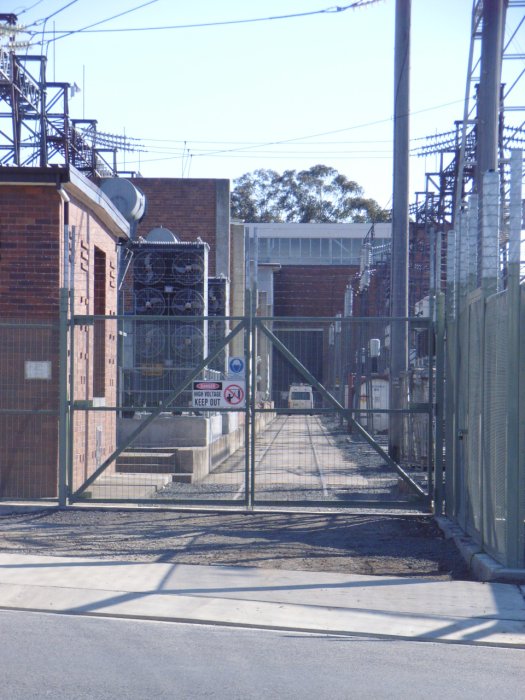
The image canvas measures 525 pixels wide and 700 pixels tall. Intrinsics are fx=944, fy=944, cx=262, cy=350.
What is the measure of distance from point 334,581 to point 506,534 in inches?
62.6

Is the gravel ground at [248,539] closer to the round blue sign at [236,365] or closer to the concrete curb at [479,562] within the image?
the concrete curb at [479,562]

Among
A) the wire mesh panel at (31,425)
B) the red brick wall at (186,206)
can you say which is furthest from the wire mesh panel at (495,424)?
the red brick wall at (186,206)

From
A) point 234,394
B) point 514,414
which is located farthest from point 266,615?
point 234,394

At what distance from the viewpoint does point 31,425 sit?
12719 millimetres

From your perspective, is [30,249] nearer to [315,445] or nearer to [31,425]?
[31,425]

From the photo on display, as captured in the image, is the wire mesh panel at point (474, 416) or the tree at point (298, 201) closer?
the wire mesh panel at point (474, 416)

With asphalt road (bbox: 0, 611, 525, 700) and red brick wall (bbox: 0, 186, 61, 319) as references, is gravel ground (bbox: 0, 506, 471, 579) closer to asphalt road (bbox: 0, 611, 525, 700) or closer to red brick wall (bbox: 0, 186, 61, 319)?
asphalt road (bbox: 0, 611, 525, 700)

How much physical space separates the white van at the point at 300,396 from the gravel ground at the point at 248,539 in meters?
2.03

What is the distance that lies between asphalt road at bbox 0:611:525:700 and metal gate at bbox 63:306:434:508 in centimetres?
510

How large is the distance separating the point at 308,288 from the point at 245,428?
42347mm

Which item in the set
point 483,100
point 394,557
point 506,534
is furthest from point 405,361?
point 506,534

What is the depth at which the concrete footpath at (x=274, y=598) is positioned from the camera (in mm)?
7168

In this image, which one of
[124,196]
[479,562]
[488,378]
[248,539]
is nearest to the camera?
[479,562]

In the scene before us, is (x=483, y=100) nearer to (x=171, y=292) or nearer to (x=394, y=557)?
(x=394, y=557)
